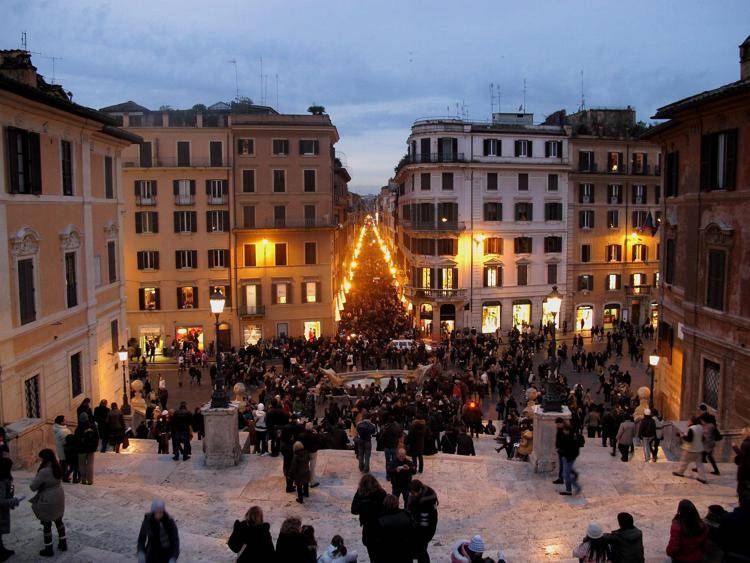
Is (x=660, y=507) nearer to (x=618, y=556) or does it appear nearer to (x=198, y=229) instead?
(x=618, y=556)

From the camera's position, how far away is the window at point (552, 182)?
5047cm

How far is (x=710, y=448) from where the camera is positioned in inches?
576

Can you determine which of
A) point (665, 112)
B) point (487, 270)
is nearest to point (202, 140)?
point (487, 270)

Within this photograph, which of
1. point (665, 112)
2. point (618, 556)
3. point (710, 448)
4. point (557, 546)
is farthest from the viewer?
point (665, 112)

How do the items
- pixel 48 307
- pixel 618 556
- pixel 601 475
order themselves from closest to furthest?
pixel 618 556, pixel 601 475, pixel 48 307

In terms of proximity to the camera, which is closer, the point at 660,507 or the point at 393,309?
the point at 660,507

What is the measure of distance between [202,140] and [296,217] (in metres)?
7.21

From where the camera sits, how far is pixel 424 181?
1961 inches

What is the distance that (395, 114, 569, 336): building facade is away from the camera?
49.2 meters

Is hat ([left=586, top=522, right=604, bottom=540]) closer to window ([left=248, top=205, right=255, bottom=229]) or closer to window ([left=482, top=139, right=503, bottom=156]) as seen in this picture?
window ([left=248, top=205, right=255, bottom=229])

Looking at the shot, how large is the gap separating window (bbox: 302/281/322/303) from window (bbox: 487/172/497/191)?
13.4 metres

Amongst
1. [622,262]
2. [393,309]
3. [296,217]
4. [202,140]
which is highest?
[202,140]

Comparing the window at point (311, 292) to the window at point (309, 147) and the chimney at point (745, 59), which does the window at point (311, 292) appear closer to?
the window at point (309, 147)

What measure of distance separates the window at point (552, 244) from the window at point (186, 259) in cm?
2327
